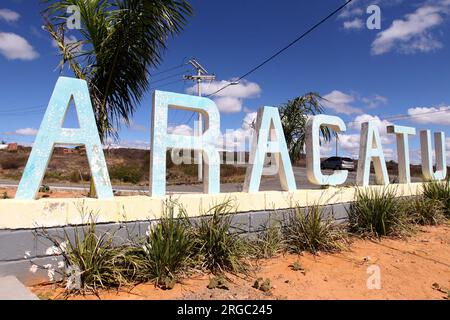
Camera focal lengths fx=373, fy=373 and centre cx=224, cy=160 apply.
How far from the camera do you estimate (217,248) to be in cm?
449

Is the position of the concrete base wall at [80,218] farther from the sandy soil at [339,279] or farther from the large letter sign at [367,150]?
the large letter sign at [367,150]

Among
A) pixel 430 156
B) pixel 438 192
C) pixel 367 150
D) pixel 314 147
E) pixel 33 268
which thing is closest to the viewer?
pixel 33 268

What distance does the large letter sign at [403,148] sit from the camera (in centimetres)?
848

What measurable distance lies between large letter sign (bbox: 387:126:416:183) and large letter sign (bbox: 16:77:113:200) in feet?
21.8

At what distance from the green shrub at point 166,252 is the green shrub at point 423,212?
207 inches

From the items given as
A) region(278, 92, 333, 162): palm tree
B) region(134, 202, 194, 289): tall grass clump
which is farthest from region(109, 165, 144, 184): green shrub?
region(134, 202, 194, 289): tall grass clump

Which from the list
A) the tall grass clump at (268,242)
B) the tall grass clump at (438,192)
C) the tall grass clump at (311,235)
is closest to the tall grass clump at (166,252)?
the tall grass clump at (268,242)

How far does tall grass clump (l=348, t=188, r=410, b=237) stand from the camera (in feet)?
21.5

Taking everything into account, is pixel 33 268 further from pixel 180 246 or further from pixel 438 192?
pixel 438 192

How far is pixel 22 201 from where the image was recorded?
3801 mm

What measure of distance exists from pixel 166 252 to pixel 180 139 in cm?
162

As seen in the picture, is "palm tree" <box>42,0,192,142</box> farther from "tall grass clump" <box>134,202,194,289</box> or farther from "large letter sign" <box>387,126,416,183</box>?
"large letter sign" <box>387,126,416,183</box>

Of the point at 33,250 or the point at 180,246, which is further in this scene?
the point at 180,246

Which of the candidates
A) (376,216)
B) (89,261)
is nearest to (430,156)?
(376,216)
